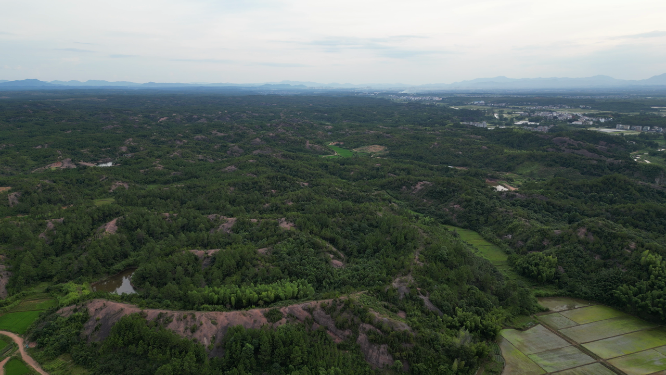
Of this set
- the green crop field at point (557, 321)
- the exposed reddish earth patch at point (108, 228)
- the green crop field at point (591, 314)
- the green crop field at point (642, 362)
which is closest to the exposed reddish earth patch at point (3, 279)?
the exposed reddish earth patch at point (108, 228)

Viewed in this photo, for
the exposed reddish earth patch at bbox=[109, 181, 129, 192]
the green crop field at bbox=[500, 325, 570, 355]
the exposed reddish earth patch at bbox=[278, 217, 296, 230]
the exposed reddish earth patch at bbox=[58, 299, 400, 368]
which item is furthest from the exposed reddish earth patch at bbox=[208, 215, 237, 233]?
the green crop field at bbox=[500, 325, 570, 355]

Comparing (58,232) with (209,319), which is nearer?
(209,319)

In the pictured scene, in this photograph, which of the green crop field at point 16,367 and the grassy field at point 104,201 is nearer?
the green crop field at point 16,367

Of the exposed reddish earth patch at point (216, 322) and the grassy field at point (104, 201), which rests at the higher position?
the grassy field at point (104, 201)

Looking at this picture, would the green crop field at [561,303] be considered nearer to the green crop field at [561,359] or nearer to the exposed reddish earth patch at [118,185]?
the green crop field at [561,359]

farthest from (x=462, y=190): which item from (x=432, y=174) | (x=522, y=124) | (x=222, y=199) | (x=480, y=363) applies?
(x=522, y=124)

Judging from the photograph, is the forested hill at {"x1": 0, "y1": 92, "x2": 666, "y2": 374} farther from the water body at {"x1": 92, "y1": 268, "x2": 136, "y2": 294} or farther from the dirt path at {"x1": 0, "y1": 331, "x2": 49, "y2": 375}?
the water body at {"x1": 92, "y1": 268, "x2": 136, "y2": 294}

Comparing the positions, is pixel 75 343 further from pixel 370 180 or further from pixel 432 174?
pixel 432 174
